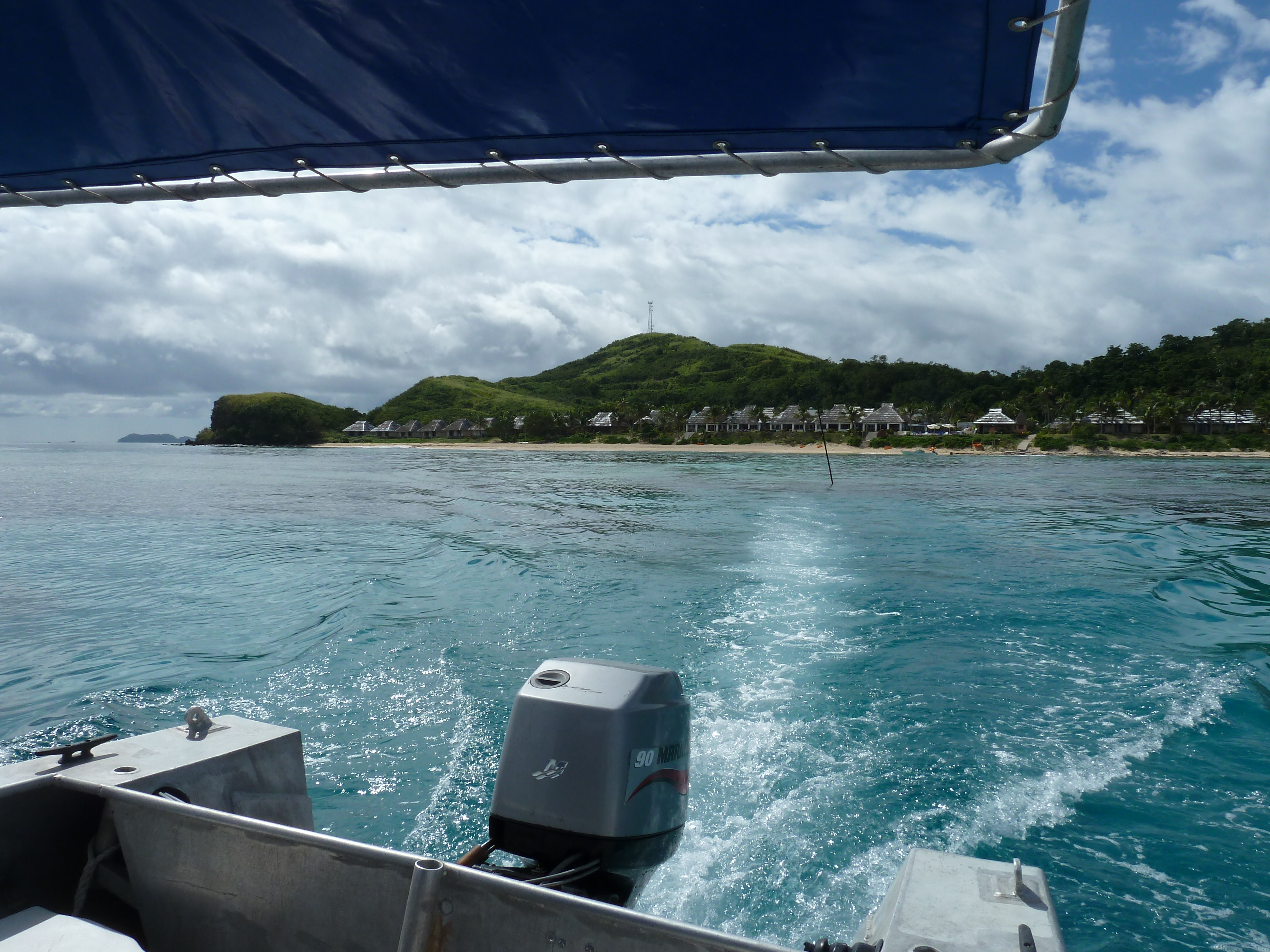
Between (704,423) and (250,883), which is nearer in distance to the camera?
(250,883)

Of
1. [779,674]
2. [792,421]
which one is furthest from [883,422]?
[779,674]

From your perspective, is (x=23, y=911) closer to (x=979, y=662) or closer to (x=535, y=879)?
(x=535, y=879)

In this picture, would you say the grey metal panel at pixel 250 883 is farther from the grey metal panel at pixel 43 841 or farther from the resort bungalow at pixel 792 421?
the resort bungalow at pixel 792 421

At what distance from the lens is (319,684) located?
5309 mm

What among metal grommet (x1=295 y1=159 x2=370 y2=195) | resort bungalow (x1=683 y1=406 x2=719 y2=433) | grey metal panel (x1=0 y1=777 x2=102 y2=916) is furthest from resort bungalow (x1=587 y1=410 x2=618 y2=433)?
grey metal panel (x1=0 y1=777 x2=102 y2=916)

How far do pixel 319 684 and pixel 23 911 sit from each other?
3742 millimetres

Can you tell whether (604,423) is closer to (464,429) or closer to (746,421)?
(746,421)

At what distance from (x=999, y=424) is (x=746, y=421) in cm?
2810

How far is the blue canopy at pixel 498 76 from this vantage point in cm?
182

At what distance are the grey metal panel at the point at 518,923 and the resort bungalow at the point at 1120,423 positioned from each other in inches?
3197

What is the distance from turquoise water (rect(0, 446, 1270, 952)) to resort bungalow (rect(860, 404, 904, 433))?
241ft

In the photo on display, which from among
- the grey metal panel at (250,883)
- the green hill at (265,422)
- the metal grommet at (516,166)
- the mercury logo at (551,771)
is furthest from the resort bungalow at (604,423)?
the grey metal panel at (250,883)

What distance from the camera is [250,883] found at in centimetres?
167

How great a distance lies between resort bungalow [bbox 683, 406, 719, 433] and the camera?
89062mm
